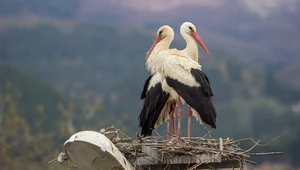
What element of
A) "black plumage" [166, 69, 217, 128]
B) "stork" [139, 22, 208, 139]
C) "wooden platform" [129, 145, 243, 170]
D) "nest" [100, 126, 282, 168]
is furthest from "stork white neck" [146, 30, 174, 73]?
"wooden platform" [129, 145, 243, 170]

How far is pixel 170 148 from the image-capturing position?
18.4 ft

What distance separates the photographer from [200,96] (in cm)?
698

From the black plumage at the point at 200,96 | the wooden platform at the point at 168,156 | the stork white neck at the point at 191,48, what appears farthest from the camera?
the stork white neck at the point at 191,48

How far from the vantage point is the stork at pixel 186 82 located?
6.96 metres

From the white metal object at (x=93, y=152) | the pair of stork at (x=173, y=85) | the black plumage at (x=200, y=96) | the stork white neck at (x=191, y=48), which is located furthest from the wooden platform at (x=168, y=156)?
the stork white neck at (x=191, y=48)

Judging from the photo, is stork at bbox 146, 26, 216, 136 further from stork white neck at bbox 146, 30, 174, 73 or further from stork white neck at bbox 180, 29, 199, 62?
stork white neck at bbox 180, 29, 199, 62

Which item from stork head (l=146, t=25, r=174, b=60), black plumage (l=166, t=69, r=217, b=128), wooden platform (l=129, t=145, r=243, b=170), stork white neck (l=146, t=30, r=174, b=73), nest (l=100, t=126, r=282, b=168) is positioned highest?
stork head (l=146, t=25, r=174, b=60)

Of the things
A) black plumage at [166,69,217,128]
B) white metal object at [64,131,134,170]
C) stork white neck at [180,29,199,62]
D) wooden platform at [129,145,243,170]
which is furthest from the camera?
stork white neck at [180,29,199,62]

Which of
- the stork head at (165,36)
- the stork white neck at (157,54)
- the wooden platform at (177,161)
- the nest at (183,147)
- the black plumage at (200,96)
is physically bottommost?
the wooden platform at (177,161)

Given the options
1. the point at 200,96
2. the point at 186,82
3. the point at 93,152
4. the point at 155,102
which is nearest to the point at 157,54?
the point at 155,102

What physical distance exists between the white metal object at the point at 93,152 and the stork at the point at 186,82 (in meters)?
2.02

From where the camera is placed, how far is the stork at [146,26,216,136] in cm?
696

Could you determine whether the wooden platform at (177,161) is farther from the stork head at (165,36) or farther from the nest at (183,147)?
the stork head at (165,36)

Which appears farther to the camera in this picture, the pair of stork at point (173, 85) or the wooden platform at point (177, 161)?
the pair of stork at point (173, 85)
